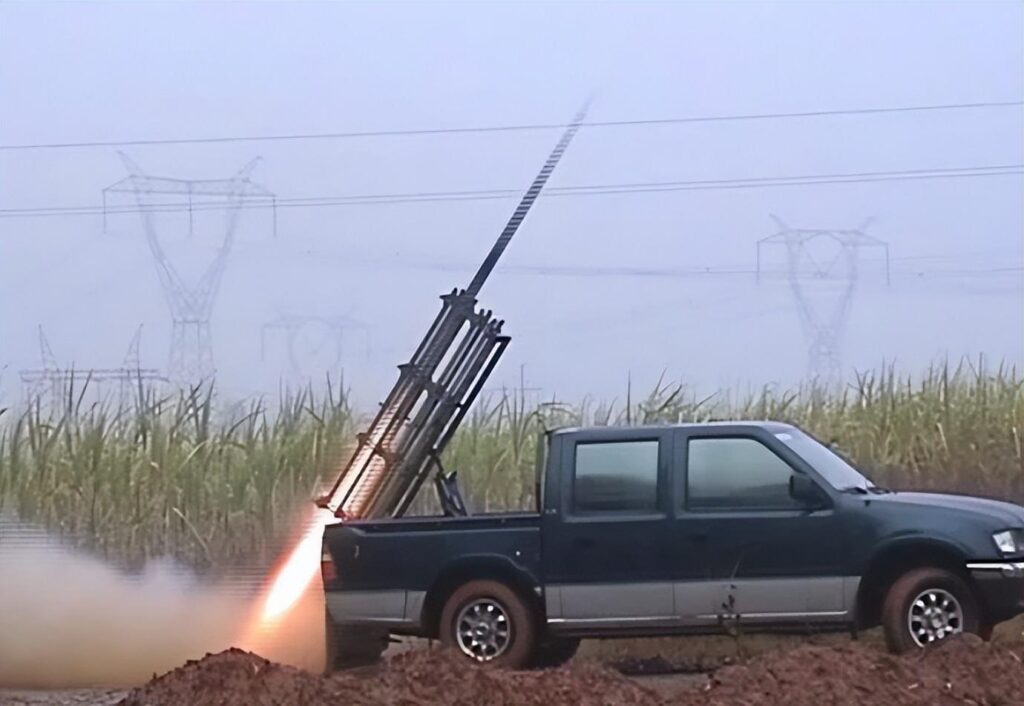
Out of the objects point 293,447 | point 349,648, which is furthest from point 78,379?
point 349,648

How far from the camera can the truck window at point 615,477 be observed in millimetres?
10680

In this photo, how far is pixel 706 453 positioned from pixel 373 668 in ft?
8.88

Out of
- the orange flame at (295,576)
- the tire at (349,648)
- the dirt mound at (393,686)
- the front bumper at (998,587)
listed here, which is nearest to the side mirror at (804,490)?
the front bumper at (998,587)

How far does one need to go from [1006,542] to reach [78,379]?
6.49m

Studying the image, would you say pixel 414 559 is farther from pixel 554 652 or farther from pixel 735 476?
pixel 735 476

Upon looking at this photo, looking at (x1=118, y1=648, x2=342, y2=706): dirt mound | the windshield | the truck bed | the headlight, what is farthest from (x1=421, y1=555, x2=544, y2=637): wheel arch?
the headlight

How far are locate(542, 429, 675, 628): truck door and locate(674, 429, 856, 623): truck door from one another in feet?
0.49

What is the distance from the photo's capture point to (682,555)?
1050cm

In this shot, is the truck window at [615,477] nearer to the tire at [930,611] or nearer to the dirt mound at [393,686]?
the dirt mound at [393,686]

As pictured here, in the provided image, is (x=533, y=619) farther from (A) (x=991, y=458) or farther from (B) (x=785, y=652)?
(A) (x=991, y=458)

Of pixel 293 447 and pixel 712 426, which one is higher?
pixel 712 426

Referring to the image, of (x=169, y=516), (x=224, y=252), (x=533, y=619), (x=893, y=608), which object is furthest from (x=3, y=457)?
(x=893, y=608)

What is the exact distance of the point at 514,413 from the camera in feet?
37.2

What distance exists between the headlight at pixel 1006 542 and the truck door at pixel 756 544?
942 mm
